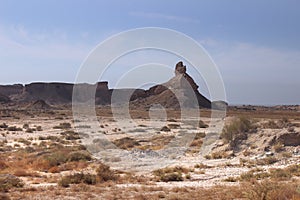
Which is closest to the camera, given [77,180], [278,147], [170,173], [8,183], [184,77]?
[8,183]

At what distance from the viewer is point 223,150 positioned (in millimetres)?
21938

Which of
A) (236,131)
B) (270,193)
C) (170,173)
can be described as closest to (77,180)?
(170,173)

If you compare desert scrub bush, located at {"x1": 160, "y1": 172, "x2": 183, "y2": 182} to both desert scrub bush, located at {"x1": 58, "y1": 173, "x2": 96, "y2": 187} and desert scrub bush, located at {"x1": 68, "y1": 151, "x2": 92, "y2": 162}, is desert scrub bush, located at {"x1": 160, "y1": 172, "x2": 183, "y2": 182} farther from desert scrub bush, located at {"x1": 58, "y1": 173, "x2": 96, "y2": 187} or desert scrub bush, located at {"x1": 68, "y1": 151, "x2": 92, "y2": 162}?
desert scrub bush, located at {"x1": 68, "y1": 151, "x2": 92, "y2": 162}

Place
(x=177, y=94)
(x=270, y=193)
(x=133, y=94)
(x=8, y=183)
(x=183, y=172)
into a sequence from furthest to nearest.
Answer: (x=133, y=94) < (x=177, y=94) < (x=183, y=172) < (x=8, y=183) < (x=270, y=193)

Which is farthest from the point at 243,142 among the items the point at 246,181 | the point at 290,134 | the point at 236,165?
the point at 246,181

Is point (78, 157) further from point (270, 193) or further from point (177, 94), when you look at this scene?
point (177, 94)

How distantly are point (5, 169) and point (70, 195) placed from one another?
6.70 m

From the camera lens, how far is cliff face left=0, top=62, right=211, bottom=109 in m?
91.8

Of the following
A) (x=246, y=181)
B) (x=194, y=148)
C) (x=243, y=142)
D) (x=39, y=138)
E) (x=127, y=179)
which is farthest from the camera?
(x=39, y=138)

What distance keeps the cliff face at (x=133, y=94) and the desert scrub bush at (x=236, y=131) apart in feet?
195

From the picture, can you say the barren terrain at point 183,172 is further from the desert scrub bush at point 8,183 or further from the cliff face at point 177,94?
the cliff face at point 177,94

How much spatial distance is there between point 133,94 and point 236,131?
70.1m

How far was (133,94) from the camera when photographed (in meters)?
92.7

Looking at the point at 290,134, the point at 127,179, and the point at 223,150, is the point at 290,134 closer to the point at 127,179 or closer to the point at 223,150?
the point at 223,150
